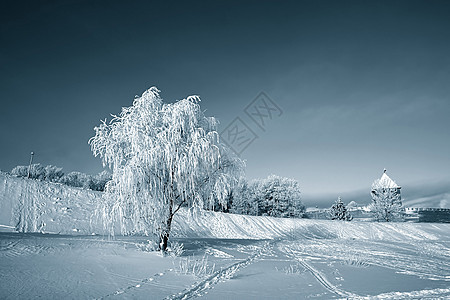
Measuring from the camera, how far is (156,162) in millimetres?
12008

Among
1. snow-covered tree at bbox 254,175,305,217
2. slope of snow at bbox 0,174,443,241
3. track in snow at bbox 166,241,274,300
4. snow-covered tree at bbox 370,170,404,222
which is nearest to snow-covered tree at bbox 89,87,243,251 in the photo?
→ slope of snow at bbox 0,174,443,241

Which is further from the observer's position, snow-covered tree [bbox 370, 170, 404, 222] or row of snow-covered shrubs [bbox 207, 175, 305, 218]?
row of snow-covered shrubs [bbox 207, 175, 305, 218]

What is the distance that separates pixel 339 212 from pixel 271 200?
749 inches

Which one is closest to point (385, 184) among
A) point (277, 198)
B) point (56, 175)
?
point (277, 198)

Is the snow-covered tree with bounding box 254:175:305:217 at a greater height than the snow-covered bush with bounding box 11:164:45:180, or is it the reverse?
the snow-covered bush with bounding box 11:164:45:180

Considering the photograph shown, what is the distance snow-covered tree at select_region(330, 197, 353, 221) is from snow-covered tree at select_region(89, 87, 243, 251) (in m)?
59.8

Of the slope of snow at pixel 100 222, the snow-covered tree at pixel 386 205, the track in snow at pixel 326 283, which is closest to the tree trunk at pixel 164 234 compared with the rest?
the slope of snow at pixel 100 222

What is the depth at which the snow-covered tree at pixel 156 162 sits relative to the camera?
38.5 feet

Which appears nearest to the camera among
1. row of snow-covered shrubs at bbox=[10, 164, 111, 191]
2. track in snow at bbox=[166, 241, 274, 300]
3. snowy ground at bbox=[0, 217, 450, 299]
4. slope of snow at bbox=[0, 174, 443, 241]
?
track in snow at bbox=[166, 241, 274, 300]

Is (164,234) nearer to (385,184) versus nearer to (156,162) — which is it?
(156,162)

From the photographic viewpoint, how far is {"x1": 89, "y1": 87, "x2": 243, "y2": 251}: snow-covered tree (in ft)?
38.5

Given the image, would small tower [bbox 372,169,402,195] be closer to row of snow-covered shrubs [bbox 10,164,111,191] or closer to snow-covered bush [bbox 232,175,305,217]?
snow-covered bush [bbox 232,175,305,217]

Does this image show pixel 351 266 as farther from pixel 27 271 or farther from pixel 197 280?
pixel 27 271

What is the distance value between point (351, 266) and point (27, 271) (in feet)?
39.4
